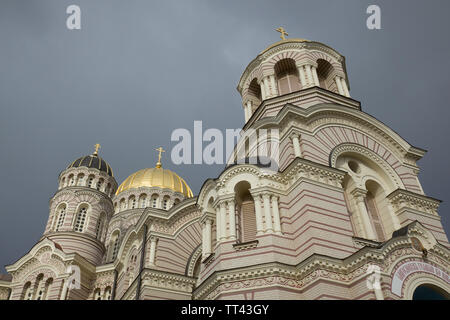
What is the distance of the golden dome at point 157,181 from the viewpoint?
36.5 meters

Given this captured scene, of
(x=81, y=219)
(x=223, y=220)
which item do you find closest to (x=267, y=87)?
(x=223, y=220)

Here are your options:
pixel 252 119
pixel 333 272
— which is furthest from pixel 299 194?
pixel 252 119

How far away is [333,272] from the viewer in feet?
40.2

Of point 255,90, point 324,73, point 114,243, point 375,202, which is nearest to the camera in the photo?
point 375,202

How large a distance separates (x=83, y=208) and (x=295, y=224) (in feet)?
81.6

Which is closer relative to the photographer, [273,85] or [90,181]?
[273,85]

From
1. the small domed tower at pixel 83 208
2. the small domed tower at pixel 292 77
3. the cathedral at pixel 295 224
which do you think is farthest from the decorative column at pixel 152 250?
the small domed tower at pixel 83 208

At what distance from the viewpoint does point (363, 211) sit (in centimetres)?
1523

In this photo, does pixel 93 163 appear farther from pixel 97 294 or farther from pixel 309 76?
pixel 309 76

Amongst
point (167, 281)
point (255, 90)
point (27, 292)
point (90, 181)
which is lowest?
point (167, 281)

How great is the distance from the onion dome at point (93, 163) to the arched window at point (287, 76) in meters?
21.4

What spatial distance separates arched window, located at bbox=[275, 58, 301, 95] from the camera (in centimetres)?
2133

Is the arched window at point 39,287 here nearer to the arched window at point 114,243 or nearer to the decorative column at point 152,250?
the arched window at point 114,243
